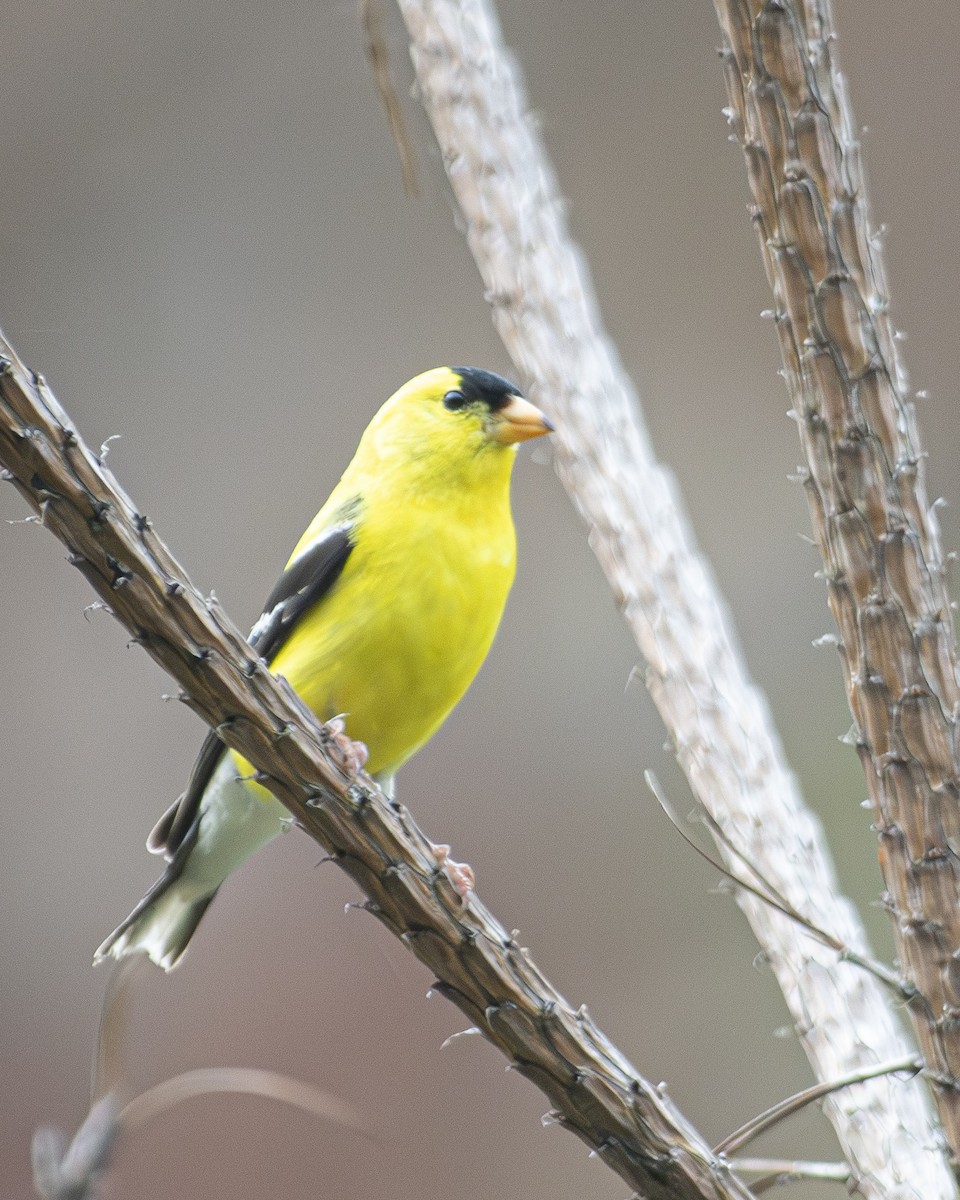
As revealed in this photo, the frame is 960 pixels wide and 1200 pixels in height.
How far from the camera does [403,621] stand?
5.17 ft

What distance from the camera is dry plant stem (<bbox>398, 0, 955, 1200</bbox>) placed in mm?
1204

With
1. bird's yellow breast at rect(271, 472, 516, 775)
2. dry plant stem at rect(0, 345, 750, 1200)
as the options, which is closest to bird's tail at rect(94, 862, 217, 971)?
bird's yellow breast at rect(271, 472, 516, 775)

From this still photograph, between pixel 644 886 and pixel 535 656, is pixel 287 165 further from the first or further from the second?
pixel 644 886

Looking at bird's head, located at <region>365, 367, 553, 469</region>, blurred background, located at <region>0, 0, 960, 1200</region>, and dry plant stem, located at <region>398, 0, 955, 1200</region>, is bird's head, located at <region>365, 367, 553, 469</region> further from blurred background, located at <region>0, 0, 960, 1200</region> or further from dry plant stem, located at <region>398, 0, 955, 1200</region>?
blurred background, located at <region>0, 0, 960, 1200</region>

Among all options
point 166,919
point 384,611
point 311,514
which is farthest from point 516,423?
point 311,514

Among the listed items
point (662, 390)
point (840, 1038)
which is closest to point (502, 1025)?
point (840, 1038)

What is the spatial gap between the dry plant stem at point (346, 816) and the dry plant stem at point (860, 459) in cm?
22

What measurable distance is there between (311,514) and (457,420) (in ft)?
6.84

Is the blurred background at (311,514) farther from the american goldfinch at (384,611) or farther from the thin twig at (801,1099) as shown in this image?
the thin twig at (801,1099)

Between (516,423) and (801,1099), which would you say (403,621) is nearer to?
(516,423)

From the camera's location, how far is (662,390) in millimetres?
4102

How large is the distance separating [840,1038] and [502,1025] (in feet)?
1.57

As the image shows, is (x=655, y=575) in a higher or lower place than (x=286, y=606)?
lower

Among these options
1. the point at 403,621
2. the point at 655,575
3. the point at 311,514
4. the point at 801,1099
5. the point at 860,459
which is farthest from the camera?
the point at 311,514
